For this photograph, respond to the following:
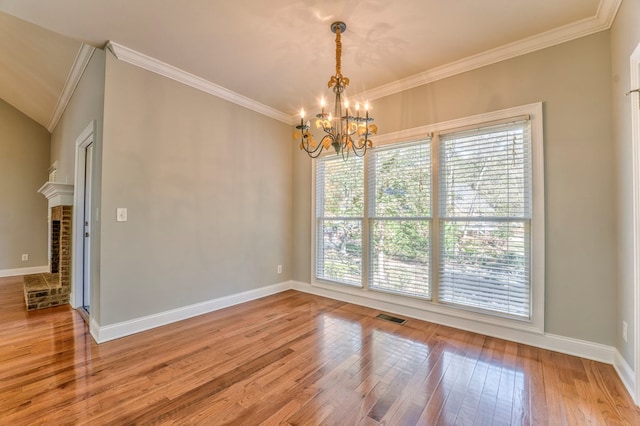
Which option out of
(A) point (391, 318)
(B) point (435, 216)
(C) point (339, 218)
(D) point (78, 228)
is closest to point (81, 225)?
(D) point (78, 228)

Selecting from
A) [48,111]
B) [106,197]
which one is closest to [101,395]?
[106,197]

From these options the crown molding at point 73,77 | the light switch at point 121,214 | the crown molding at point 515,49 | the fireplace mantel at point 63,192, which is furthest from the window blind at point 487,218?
the fireplace mantel at point 63,192

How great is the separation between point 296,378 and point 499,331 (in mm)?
2043

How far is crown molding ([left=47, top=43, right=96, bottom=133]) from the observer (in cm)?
311

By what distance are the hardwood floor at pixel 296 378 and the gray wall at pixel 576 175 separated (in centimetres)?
46

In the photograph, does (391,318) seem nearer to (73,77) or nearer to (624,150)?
(624,150)

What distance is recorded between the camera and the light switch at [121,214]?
273 cm

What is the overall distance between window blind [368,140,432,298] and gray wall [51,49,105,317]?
301 cm

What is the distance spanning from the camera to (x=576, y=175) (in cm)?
239

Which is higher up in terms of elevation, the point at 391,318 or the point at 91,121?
the point at 91,121

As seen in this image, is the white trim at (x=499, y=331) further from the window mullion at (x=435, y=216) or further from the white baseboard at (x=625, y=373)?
the window mullion at (x=435, y=216)

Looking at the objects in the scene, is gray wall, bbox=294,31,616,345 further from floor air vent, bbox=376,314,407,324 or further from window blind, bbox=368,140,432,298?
floor air vent, bbox=376,314,407,324

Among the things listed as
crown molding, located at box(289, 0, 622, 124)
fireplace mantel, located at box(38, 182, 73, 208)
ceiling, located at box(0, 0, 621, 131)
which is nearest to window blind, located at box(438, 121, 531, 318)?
crown molding, located at box(289, 0, 622, 124)

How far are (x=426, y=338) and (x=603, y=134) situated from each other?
2301 millimetres
